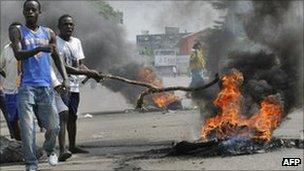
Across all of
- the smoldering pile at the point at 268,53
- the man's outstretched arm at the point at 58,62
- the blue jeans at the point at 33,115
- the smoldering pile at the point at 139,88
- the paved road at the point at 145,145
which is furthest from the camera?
the smoldering pile at the point at 139,88

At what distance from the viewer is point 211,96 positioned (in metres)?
9.40

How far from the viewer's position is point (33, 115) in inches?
215

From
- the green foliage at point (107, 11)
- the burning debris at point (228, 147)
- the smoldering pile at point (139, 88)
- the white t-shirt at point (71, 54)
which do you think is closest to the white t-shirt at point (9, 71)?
the white t-shirt at point (71, 54)

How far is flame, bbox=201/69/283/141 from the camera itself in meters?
7.21

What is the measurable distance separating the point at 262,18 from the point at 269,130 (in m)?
3.65

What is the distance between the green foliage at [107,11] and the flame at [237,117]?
53.3 ft

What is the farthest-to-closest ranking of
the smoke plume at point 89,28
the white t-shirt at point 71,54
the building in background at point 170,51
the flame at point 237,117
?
the building in background at point 170,51
the smoke plume at point 89,28
the white t-shirt at point 71,54
the flame at point 237,117

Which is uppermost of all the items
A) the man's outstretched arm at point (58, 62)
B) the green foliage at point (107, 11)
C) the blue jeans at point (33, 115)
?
the man's outstretched arm at point (58, 62)

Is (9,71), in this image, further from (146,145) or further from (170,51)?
(170,51)

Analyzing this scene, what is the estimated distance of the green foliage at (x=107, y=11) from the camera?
24556 mm

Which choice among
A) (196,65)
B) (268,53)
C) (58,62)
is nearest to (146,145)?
(268,53)

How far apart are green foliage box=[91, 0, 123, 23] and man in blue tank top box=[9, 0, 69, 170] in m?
18.3

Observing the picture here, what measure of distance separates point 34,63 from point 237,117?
3.06 m

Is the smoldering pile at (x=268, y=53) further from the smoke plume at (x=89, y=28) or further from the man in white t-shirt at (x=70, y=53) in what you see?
the smoke plume at (x=89, y=28)
